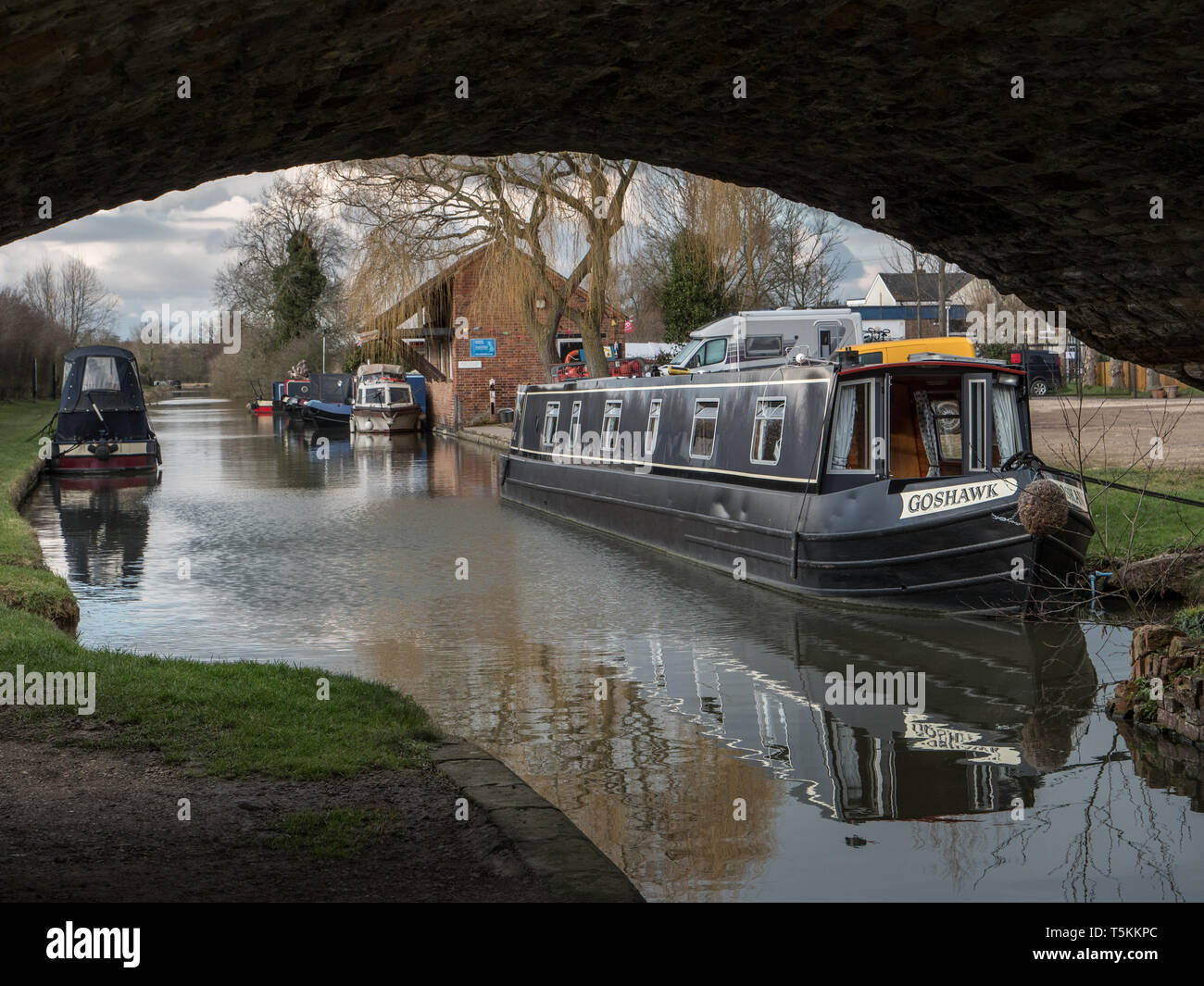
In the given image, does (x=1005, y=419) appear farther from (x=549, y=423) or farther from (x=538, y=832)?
(x=549, y=423)

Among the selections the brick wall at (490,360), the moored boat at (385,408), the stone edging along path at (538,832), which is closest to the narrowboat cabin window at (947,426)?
the stone edging along path at (538,832)

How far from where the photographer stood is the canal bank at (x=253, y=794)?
4.70m

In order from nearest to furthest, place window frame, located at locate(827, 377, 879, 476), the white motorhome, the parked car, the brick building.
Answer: window frame, located at locate(827, 377, 879, 476)
the white motorhome
the parked car
the brick building

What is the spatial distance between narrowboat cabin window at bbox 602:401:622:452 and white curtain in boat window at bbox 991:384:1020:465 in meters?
6.78

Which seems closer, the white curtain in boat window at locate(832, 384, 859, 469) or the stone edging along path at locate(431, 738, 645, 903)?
the stone edging along path at locate(431, 738, 645, 903)

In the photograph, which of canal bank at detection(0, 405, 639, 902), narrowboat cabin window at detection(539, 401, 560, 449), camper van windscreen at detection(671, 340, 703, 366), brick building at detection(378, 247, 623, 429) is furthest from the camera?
brick building at detection(378, 247, 623, 429)

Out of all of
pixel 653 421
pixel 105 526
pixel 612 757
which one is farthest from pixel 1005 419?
pixel 105 526

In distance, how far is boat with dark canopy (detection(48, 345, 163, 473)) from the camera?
1051 inches

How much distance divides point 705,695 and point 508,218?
20.4m

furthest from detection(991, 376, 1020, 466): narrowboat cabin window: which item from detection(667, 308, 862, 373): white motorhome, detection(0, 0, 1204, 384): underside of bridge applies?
detection(667, 308, 862, 373): white motorhome

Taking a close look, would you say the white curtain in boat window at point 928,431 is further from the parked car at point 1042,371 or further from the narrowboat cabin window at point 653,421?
the parked car at point 1042,371

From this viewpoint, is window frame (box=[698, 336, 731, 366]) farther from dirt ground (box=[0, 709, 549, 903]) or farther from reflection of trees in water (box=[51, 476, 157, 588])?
dirt ground (box=[0, 709, 549, 903])

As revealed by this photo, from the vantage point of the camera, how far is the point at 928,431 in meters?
13.3
